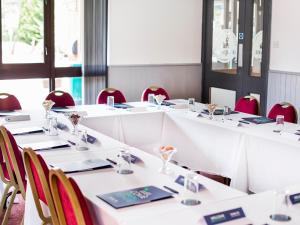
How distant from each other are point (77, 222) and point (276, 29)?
539 cm

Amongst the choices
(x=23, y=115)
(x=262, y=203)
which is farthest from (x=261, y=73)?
(x=262, y=203)

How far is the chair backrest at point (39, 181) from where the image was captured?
2832mm

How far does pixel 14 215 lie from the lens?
4.44 metres

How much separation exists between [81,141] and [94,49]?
3.77m

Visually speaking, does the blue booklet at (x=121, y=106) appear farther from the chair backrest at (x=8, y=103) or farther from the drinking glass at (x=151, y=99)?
the chair backrest at (x=8, y=103)

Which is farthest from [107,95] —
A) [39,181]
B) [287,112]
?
[39,181]

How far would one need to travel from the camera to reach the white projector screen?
7680 millimetres

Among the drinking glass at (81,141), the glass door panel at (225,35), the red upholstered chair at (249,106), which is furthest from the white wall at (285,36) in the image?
the drinking glass at (81,141)

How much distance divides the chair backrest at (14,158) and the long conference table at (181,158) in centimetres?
18

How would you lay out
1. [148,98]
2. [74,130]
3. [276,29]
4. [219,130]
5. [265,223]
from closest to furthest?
[265,223] < [74,130] < [219,130] < [148,98] < [276,29]

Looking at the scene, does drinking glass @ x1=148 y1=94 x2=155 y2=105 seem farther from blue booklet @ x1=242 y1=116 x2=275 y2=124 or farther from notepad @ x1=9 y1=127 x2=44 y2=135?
notepad @ x1=9 y1=127 x2=44 y2=135

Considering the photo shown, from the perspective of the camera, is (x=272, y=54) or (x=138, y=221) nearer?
(x=138, y=221)

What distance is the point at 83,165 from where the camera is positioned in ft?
10.6

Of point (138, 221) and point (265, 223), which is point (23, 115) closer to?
point (138, 221)
